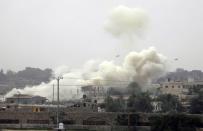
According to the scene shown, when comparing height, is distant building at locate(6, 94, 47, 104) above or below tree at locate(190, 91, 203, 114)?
above

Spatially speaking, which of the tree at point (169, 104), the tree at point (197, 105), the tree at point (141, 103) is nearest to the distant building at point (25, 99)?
the tree at point (141, 103)

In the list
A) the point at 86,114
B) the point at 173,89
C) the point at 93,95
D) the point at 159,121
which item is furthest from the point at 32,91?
the point at 159,121

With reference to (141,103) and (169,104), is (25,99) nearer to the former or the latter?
(141,103)

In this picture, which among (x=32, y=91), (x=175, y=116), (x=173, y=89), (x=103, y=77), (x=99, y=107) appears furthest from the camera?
(x=173, y=89)

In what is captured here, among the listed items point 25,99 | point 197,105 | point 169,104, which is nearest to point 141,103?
point 169,104

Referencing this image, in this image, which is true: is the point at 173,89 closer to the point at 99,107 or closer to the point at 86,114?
the point at 99,107

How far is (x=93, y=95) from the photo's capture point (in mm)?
111188

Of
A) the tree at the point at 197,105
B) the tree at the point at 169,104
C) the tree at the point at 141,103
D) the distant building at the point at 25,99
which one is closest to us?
the tree at the point at 197,105

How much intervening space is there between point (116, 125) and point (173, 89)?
65608 millimetres

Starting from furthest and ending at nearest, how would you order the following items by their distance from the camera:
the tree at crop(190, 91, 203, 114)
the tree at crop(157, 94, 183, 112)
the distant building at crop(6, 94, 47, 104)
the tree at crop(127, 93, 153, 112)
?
the distant building at crop(6, 94, 47, 104) < the tree at crop(127, 93, 153, 112) < the tree at crop(157, 94, 183, 112) < the tree at crop(190, 91, 203, 114)

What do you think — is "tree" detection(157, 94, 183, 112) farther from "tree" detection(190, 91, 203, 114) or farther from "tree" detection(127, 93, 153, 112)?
"tree" detection(127, 93, 153, 112)

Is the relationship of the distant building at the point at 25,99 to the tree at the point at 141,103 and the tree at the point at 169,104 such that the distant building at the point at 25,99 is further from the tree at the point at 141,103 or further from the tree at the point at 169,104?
the tree at the point at 169,104

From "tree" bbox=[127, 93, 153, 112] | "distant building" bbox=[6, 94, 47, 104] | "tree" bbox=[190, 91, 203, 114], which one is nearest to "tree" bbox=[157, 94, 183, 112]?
"tree" bbox=[190, 91, 203, 114]

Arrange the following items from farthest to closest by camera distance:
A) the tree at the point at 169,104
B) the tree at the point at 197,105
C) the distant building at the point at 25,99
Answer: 1. the distant building at the point at 25,99
2. the tree at the point at 169,104
3. the tree at the point at 197,105
